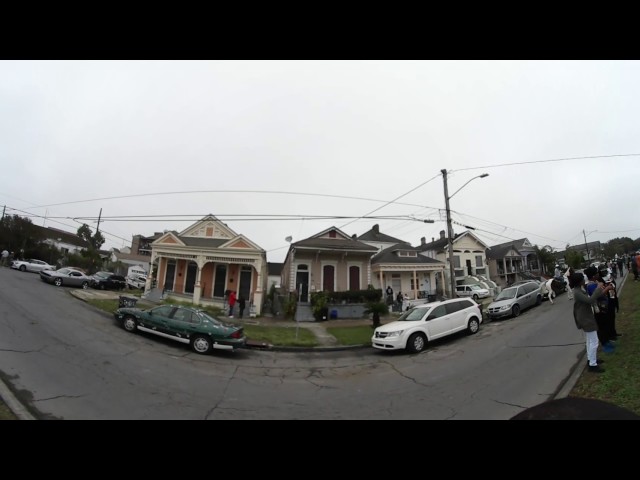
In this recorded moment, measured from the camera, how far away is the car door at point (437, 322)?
1091 centimetres

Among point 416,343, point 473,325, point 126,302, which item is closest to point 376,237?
point 473,325

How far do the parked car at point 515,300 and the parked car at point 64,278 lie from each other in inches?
1020

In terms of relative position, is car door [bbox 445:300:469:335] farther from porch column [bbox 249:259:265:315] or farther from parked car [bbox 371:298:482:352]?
Result: porch column [bbox 249:259:265:315]

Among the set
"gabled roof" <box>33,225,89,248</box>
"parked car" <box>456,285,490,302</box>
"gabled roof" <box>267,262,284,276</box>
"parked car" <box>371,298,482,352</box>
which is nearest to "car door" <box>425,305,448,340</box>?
"parked car" <box>371,298,482,352</box>

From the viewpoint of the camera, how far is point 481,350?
370 inches

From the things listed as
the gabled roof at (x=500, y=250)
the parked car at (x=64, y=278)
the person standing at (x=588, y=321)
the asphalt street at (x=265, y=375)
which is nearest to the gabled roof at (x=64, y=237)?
the parked car at (x=64, y=278)

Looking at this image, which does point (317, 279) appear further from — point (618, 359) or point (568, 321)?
point (618, 359)

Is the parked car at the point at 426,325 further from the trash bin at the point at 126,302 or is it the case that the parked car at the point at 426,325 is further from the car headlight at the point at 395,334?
the trash bin at the point at 126,302

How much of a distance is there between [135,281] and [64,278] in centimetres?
670

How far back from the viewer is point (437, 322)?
1115cm

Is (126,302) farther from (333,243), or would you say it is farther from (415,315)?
(333,243)
